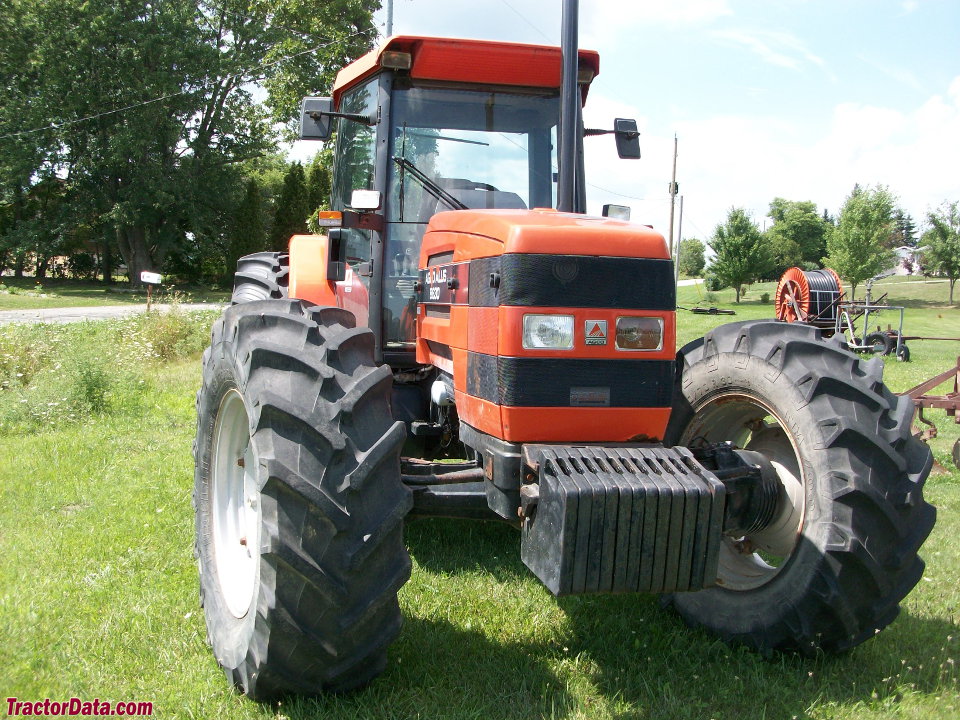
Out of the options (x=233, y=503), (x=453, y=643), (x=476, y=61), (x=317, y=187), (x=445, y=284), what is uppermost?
(x=317, y=187)

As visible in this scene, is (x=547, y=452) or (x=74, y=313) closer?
(x=547, y=452)

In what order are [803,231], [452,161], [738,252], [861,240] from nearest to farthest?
[452,161], [861,240], [738,252], [803,231]

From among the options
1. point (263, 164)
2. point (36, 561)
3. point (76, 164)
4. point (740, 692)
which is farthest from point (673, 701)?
point (263, 164)

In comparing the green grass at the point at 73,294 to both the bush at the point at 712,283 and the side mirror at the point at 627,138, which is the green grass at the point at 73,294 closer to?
the side mirror at the point at 627,138

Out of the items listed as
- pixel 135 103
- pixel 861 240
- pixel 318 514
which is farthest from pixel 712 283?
pixel 318 514

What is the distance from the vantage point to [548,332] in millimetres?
3141

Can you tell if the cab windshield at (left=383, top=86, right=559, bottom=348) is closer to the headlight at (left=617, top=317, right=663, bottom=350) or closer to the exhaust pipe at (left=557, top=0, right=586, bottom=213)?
the exhaust pipe at (left=557, top=0, right=586, bottom=213)

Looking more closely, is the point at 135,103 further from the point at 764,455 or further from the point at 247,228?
the point at 764,455

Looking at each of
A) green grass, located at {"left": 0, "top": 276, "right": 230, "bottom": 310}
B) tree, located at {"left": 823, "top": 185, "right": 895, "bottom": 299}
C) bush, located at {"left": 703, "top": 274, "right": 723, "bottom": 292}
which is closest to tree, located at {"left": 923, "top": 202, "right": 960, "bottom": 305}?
tree, located at {"left": 823, "top": 185, "right": 895, "bottom": 299}

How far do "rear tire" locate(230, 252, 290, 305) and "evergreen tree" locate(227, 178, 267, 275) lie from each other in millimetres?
30952

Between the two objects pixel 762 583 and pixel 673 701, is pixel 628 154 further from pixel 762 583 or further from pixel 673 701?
pixel 673 701

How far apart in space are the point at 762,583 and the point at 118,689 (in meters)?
2.59

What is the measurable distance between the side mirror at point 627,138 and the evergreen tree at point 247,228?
33.2 meters

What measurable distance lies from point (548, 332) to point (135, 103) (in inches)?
1332
